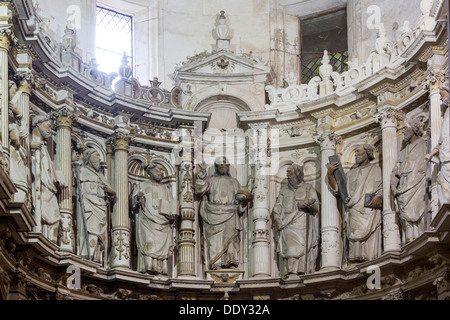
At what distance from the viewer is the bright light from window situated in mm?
34812

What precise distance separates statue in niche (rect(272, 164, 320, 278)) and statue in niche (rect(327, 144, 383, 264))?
858mm

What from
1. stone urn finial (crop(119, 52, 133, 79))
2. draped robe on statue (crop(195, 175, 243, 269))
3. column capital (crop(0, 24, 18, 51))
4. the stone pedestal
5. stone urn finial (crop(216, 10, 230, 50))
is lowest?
the stone pedestal

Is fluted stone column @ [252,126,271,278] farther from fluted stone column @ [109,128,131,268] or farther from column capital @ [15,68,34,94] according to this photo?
column capital @ [15,68,34,94]

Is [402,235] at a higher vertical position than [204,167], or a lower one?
lower

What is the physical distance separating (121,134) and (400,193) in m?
7.17

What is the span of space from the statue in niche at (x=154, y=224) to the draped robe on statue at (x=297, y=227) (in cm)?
267

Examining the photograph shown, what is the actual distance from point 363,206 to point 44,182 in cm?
752

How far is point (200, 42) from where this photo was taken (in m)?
35.2

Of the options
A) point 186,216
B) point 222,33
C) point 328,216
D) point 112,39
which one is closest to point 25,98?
point 186,216

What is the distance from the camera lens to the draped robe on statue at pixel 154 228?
31.7 meters

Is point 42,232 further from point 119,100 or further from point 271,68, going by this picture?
point 271,68

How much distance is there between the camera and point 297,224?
105ft

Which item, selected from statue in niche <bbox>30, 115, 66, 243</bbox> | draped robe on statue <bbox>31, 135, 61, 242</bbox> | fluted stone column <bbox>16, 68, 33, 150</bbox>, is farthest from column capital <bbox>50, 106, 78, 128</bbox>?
fluted stone column <bbox>16, 68, 33, 150</bbox>

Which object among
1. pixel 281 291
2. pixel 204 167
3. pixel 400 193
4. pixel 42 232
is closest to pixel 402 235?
pixel 400 193
